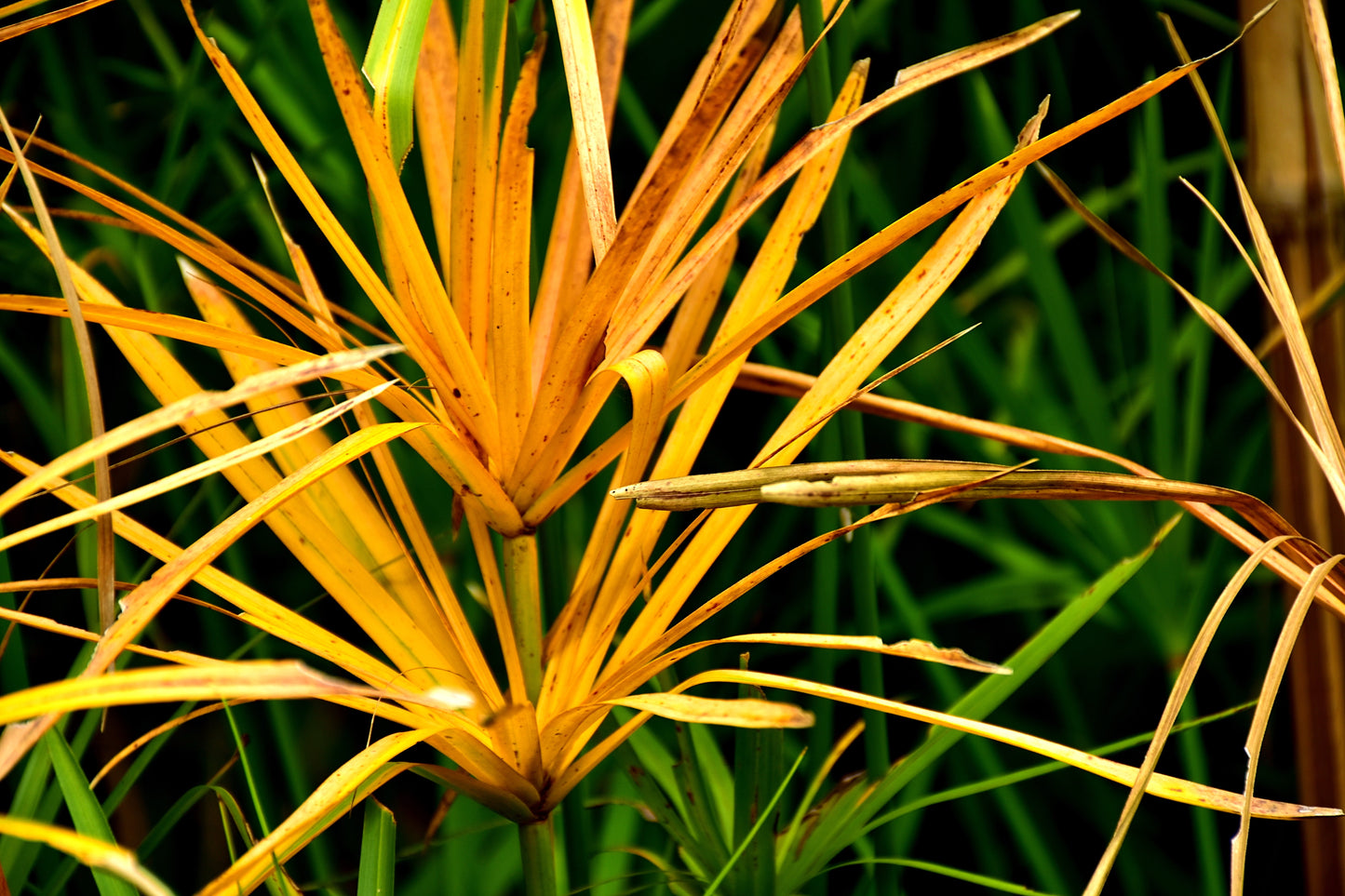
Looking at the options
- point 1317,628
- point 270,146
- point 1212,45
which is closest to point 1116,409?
point 1212,45

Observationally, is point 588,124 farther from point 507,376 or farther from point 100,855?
point 100,855

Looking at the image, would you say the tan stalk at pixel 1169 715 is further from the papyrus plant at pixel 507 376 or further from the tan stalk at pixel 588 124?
the tan stalk at pixel 588 124

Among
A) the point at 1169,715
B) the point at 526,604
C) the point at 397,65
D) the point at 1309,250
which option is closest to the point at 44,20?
the point at 397,65

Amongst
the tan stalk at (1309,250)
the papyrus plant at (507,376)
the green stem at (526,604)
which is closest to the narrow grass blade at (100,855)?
the papyrus plant at (507,376)

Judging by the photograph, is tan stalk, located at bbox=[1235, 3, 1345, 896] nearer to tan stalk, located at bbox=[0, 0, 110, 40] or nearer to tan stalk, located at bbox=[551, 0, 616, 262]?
tan stalk, located at bbox=[551, 0, 616, 262]

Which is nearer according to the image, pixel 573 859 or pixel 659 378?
pixel 659 378

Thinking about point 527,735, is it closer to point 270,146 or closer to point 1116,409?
point 270,146

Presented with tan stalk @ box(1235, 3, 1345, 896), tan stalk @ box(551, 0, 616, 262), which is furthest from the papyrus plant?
tan stalk @ box(1235, 3, 1345, 896)
